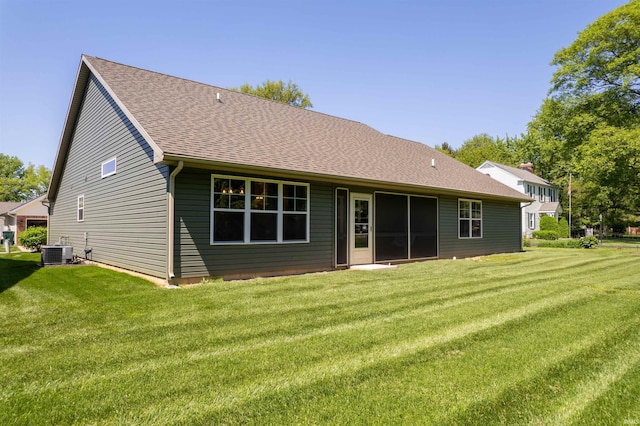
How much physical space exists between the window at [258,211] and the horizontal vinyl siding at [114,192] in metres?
1.11

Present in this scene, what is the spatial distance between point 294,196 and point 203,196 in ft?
7.54

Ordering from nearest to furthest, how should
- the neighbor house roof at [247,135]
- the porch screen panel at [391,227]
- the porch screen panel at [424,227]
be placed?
the neighbor house roof at [247,135]
the porch screen panel at [391,227]
the porch screen panel at [424,227]

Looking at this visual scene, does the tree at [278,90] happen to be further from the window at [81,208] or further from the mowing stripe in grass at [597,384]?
the mowing stripe in grass at [597,384]

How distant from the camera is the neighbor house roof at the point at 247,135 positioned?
8.05 metres

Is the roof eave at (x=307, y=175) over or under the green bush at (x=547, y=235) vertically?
over

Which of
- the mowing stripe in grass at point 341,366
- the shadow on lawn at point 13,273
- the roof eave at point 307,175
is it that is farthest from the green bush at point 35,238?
the mowing stripe in grass at point 341,366


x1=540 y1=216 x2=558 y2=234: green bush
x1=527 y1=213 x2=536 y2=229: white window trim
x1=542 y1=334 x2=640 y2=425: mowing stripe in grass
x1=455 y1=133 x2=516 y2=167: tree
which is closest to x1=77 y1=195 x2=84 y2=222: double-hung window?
x1=542 y1=334 x2=640 y2=425: mowing stripe in grass

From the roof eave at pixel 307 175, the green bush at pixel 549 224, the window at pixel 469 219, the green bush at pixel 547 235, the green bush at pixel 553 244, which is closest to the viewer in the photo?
the roof eave at pixel 307 175

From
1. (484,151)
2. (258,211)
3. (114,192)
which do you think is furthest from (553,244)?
(484,151)

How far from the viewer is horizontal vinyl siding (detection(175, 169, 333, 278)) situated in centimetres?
754

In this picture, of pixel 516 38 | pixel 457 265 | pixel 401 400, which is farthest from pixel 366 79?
pixel 401 400

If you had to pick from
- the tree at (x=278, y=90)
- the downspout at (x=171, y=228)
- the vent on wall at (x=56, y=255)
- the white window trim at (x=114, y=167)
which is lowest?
the vent on wall at (x=56, y=255)

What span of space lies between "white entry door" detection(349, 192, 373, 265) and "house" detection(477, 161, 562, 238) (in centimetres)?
2622

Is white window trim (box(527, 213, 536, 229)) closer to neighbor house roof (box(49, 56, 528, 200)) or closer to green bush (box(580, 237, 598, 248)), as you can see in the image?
green bush (box(580, 237, 598, 248))
